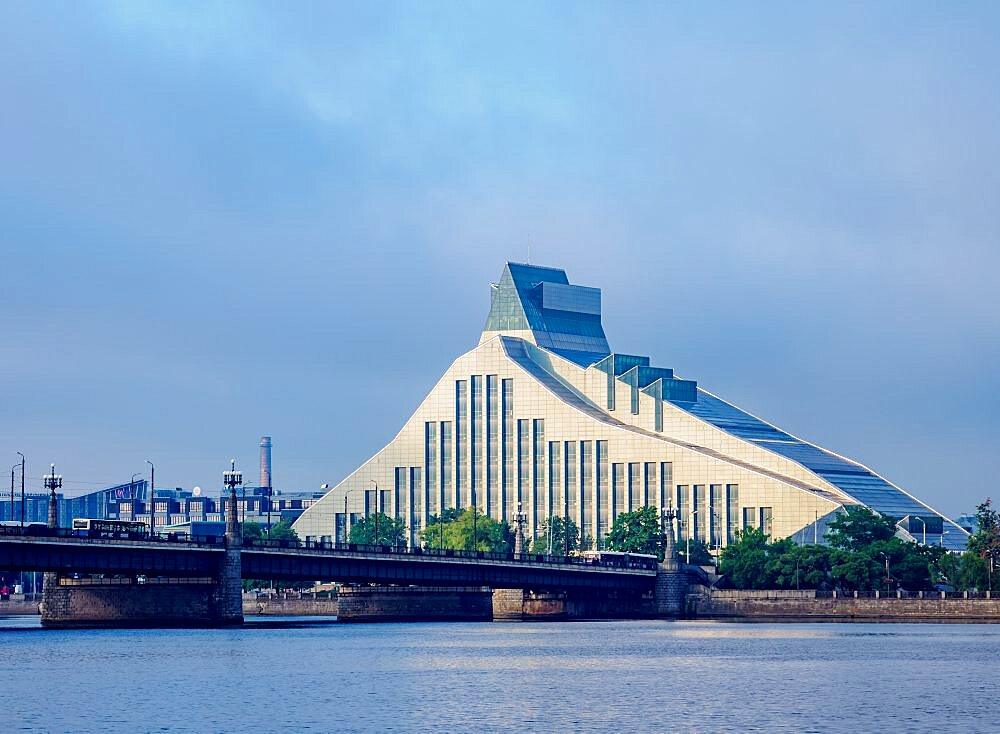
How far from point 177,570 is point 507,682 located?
214 ft

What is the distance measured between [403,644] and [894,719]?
74265mm

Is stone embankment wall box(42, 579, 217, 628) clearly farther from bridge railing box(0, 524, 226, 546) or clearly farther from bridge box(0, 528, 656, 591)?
bridge railing box(0, 524, 226, 546)

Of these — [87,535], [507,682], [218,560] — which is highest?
[87,535]

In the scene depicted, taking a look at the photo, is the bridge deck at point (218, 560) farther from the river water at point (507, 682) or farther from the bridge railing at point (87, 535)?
the river water at point (507, 682)

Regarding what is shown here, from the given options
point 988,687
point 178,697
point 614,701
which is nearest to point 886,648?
point 988,687

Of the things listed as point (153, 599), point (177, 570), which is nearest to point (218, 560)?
point (177, 570)

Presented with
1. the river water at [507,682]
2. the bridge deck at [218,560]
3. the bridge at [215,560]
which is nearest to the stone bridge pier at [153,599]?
the bridge at [215,560]

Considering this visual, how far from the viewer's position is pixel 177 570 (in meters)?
175

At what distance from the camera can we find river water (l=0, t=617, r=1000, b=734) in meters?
93.2

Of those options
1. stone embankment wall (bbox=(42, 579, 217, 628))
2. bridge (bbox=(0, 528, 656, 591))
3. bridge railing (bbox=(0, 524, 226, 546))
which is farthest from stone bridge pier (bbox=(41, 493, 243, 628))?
bridge railing (bbox=(0, 524, 226, 546))

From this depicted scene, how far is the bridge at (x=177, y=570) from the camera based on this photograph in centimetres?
16475

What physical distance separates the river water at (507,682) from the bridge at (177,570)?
6171 mm

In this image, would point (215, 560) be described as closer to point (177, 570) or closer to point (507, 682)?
point (177, 570)

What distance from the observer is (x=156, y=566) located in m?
172
